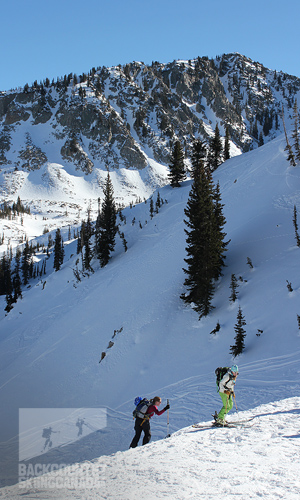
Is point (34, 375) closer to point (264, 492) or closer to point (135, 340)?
point (135, 340)

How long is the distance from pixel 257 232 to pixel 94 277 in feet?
73.4

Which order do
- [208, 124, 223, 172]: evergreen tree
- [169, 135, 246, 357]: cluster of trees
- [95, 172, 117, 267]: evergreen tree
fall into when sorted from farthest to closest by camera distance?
[208, 124, 223, 172]: evergreen tree
[95, 172, 117, 267]: evergreen tree
[169, 135, 246, 357]: cluster of trees

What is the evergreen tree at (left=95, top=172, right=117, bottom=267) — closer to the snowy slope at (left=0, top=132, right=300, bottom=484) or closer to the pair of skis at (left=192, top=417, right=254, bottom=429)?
the snowy slope at (left=0, top=132, right=300, bottom=484)

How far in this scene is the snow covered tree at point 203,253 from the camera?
22469 mm

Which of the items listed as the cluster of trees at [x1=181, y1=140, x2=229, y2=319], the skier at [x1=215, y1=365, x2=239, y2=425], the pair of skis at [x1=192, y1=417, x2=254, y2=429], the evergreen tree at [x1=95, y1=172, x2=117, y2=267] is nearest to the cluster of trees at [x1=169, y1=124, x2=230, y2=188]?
the evergreen tree at [x1=95, y1=172, x2=117, y2=267]

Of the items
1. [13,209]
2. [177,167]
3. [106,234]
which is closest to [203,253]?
[106,234]

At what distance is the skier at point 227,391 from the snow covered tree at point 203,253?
12140 millimetres

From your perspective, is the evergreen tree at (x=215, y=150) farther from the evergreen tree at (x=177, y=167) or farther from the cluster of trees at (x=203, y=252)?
the cluster of trees at (x=203, y=252)

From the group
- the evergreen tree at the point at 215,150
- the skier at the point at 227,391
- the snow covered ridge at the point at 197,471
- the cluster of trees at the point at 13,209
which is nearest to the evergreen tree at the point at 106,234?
the evergreen tree at the point at 215,150

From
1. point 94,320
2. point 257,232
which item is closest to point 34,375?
point 94,320

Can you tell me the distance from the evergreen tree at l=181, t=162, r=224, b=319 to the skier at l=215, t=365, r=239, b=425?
1214cm

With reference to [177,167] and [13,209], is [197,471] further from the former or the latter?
[13,209]

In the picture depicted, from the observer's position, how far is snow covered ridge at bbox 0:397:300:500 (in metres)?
5.63

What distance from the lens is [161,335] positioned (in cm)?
2228
